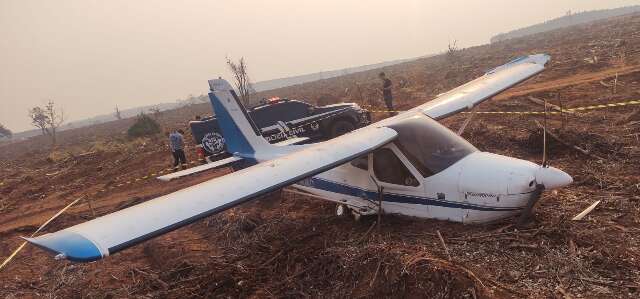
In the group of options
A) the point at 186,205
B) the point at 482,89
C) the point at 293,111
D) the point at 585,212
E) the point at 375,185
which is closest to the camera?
the point at 186,205

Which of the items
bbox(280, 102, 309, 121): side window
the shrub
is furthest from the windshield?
the shrub

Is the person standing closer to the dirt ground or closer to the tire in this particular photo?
the dirt ground

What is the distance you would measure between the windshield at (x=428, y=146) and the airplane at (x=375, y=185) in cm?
2

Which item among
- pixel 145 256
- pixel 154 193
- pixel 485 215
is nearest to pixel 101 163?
pixel 154 193

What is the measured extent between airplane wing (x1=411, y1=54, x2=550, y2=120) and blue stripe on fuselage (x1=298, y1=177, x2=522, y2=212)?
2685mm

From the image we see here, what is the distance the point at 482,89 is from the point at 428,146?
4.52 metres

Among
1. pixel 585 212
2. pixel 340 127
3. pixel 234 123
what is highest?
pixel 234 123

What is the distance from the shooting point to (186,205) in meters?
4.80

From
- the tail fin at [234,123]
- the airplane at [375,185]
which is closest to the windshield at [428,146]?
the airplane at [375,185]

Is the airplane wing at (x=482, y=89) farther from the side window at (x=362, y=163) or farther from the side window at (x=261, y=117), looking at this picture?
the side window at (x=261, y=117)

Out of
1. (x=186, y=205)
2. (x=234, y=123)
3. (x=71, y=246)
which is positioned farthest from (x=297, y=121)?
(x=71, y=246)

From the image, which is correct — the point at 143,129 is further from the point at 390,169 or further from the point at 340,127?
the point at 390,169

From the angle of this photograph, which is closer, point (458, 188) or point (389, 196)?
point (458, 188)

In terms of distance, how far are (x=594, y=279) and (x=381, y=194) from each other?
351 centimetres
